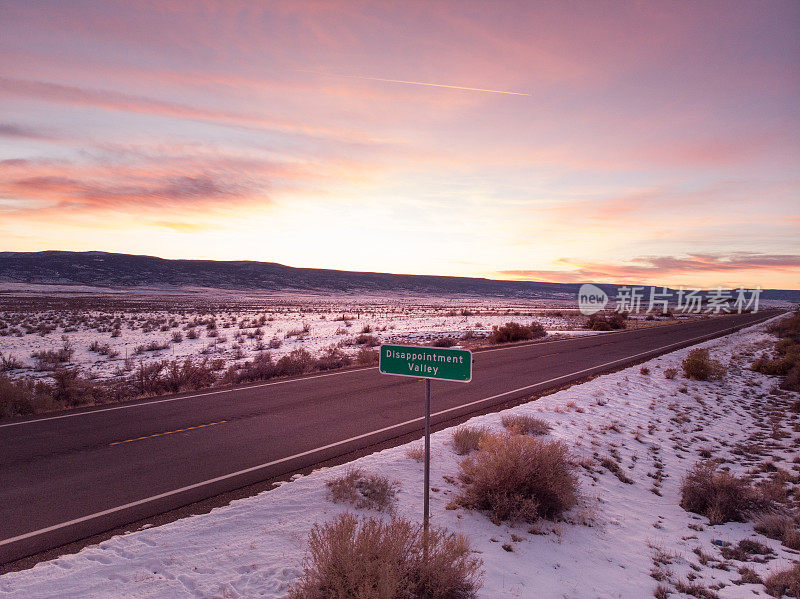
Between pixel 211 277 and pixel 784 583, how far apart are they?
15454 cm

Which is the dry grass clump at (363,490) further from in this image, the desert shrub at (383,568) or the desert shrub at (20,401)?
the desert shrub at (20,401)

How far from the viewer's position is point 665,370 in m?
18.2

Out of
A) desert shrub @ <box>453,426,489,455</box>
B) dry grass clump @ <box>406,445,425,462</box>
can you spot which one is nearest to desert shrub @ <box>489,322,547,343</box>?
desert shrub @ <box>453,426,489,455</box>

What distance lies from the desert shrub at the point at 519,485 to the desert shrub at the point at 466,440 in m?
1.50

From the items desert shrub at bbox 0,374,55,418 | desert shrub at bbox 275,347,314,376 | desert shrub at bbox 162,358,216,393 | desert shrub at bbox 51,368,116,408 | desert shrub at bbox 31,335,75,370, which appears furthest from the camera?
desert shrub at bbox 31,335,75,370

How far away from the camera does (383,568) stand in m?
3.56

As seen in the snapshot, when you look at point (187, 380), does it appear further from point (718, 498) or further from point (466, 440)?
point (718, 498)

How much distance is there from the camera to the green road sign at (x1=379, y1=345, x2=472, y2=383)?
4438mm

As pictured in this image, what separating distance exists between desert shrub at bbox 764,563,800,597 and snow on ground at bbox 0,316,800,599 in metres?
0.14

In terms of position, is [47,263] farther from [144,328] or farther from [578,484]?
[578,484]

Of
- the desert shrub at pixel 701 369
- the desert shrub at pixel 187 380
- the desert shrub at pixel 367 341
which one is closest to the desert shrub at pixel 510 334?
the desert shrub at pixel 367 341

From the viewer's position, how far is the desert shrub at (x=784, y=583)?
4738mm

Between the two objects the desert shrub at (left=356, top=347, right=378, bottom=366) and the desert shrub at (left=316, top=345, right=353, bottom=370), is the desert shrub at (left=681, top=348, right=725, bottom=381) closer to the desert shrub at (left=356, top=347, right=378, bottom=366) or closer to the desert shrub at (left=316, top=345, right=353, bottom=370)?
the desert shrub at (left=356, top=347, right=378, bottom=366)

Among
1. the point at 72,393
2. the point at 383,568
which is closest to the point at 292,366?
the point at 72,393
